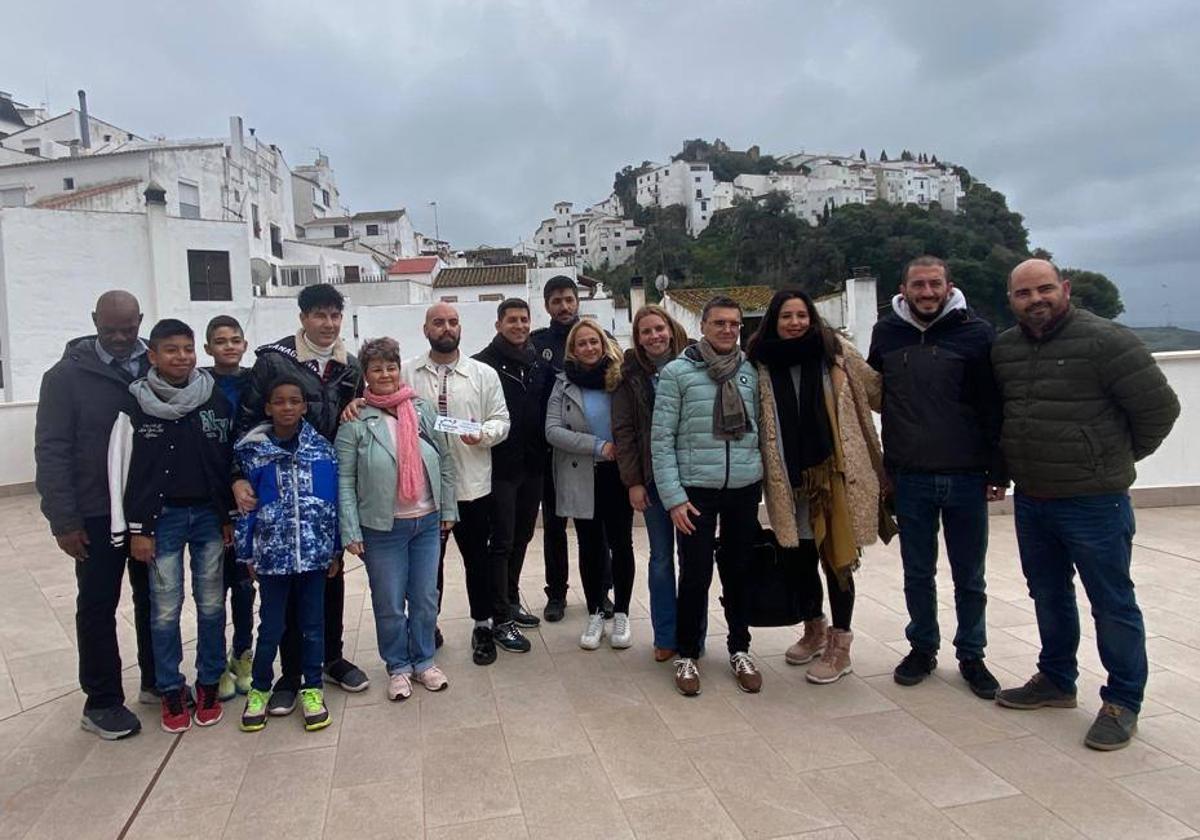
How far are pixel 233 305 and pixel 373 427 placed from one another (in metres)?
20.4

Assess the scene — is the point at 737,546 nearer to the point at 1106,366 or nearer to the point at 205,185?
the point at 1106,366

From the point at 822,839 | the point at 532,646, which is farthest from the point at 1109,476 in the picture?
the point at 532,646

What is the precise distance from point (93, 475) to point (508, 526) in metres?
1.85

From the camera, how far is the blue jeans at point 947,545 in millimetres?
3211

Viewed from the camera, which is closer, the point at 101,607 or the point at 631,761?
the point at 631,761

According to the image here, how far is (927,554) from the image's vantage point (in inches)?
132

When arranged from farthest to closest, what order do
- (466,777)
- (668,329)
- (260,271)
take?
(260,271) → (668,329) → (466,777)

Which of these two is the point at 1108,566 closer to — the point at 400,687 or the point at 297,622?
the point at 400,687

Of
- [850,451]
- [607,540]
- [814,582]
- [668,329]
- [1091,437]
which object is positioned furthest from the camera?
[607,540]

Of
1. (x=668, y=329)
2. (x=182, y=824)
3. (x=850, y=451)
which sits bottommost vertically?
(x=182, y=824)

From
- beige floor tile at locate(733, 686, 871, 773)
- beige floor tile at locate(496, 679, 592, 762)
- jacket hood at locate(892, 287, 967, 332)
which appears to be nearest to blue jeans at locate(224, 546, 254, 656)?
beige floor tile at locate(496, 679, 592, 762)

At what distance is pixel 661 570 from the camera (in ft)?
11.9

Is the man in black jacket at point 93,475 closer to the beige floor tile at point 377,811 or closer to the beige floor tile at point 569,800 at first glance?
the beige floor tile at point 377,811

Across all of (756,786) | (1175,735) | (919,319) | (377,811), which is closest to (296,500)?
(377,811)
